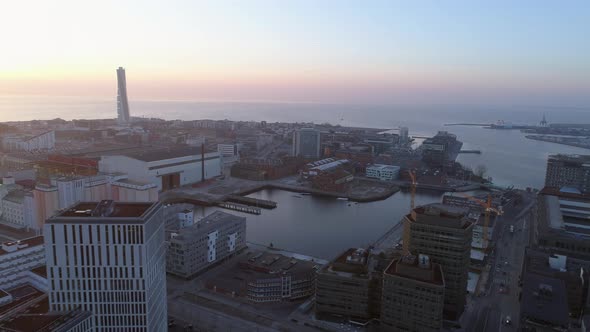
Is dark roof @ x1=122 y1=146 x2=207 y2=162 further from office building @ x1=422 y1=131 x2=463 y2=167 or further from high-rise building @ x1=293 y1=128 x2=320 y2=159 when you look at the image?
office building @ x1=422 y1=131 x2=463 y2=167

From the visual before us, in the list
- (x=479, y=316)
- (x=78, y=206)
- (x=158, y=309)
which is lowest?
(x=479, y=316)

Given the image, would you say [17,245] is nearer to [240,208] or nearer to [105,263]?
[105,263]

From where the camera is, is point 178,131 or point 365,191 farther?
point 178,131

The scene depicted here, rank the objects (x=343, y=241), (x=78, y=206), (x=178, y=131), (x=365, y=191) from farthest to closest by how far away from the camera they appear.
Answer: (x=178, y=131) < (x=365, y=191) < (x=343, y=241) < (x=78, y=206)

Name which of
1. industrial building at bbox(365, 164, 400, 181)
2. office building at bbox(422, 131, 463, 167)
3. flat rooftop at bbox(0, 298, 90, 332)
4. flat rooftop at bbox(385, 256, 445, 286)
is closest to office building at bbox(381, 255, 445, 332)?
flat rooftop at bbox(385, 256, 445, 286)

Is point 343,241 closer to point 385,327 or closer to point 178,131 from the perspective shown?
point 385,327

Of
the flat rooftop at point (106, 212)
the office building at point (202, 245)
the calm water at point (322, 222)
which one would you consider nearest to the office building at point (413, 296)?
the calm water at point (322, 222)

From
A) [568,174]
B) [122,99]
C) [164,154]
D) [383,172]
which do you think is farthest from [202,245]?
[122,99]

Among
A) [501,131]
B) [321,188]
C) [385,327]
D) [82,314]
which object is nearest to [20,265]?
[82,314]

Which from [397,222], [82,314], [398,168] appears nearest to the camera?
[82,314]
